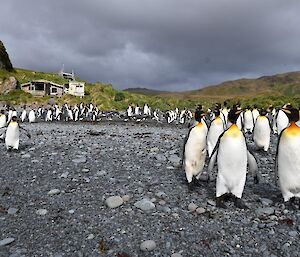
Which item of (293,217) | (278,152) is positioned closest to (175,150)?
(278,152)

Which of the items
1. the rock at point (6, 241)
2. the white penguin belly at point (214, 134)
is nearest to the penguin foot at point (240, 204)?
the rock at point (6, 241)

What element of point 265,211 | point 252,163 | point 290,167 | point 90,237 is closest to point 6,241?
point 90,237

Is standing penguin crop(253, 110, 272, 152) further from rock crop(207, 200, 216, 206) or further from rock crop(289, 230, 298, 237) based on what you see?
rock crop(289, 230, 298, 237)

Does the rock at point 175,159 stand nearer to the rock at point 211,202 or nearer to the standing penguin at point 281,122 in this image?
the rock at point 211,202

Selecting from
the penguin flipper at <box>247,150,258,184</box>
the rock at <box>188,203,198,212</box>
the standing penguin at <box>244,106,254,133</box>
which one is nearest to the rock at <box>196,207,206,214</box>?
the rock at <box>188,203,198,212</box>

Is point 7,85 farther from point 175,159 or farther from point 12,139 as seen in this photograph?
point 175,159

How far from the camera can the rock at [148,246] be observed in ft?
13.1

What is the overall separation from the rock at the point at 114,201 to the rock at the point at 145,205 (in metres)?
0.25

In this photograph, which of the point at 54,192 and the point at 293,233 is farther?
the point at 54,192

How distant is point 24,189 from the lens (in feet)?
19.5

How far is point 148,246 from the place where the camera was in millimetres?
4016

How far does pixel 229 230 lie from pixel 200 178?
2.15 meters

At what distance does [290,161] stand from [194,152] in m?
1.56

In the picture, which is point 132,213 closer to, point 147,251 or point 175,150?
point 147,251
